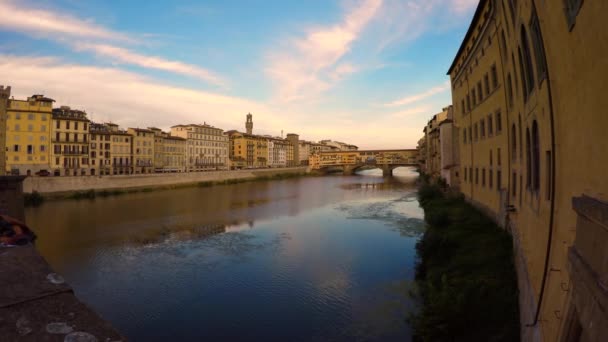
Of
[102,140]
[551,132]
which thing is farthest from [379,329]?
[102,140]

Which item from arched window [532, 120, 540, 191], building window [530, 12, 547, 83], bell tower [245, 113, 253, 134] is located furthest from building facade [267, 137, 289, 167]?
building window [530, 12, 547, 83]

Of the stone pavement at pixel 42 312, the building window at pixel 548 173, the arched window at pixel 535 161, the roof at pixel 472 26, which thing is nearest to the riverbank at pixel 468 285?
the arched window at pixel 535 161

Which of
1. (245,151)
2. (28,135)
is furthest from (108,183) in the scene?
(245,151)

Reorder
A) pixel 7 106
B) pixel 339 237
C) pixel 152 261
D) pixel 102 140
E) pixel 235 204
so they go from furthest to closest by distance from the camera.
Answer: pixel 102 140 → pixel 7 106 → pixel 235 204 → pixel 339 237 → pixel 152 261

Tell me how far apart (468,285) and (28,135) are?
53.0 meters

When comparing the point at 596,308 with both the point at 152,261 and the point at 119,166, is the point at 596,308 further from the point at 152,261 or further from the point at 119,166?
the point at 119,166

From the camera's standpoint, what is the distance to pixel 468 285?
364 inches

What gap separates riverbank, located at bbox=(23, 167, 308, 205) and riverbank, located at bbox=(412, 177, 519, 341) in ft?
128

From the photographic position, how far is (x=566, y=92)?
15.1 feet

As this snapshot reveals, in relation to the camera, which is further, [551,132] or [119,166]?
[119,166]

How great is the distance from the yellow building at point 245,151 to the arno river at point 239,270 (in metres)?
57.8

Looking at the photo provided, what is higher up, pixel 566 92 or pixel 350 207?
pixel 566 92

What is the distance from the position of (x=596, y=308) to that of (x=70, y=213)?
3660 centimetres

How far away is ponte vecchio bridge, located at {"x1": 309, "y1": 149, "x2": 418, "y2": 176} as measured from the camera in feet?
280
